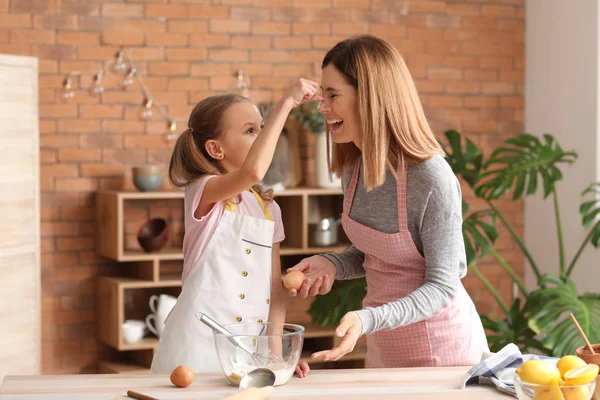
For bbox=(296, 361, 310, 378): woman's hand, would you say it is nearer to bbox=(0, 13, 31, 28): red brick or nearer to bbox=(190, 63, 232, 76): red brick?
bbox=(190, 63, 232, 76): red brick

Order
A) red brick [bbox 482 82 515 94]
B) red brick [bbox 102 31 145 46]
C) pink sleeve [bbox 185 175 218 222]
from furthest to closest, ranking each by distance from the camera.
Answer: red brick [bbox 482 82 515 94]
red brick [bbox 102 31 145 46]
pink sleeve [bbox 185 175 218 222]

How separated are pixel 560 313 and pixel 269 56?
7.10 ft

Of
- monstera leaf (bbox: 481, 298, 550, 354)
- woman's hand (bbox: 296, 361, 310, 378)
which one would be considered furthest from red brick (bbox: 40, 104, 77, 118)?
woman's hand (bbox: 296, 361, 310, 378)

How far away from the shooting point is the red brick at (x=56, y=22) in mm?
4531

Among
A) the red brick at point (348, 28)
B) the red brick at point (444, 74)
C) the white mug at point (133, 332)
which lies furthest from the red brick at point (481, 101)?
the white mug at point (133, 332)

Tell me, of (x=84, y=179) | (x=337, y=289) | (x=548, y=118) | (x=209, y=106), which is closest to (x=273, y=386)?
(x=209, y=106)

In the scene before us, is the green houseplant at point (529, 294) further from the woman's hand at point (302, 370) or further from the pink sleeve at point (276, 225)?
the woman's hand at point (302, 370)

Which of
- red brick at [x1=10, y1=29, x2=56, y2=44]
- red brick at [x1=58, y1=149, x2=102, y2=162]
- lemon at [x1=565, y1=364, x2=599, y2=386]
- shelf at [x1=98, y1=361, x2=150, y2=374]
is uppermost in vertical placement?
red brick at [x1=10, y1=29, x2=56, y2=44]

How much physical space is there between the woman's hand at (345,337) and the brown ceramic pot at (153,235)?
2.75 m

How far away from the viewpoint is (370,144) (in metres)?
2.05

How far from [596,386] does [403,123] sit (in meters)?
0.74

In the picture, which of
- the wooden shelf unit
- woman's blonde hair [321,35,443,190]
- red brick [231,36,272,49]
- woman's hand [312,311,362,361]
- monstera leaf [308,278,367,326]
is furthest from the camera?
red brick [231,36,272,49]

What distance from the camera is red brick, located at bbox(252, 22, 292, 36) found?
16.0ft

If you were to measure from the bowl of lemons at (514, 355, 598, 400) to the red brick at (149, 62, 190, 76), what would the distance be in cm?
350
